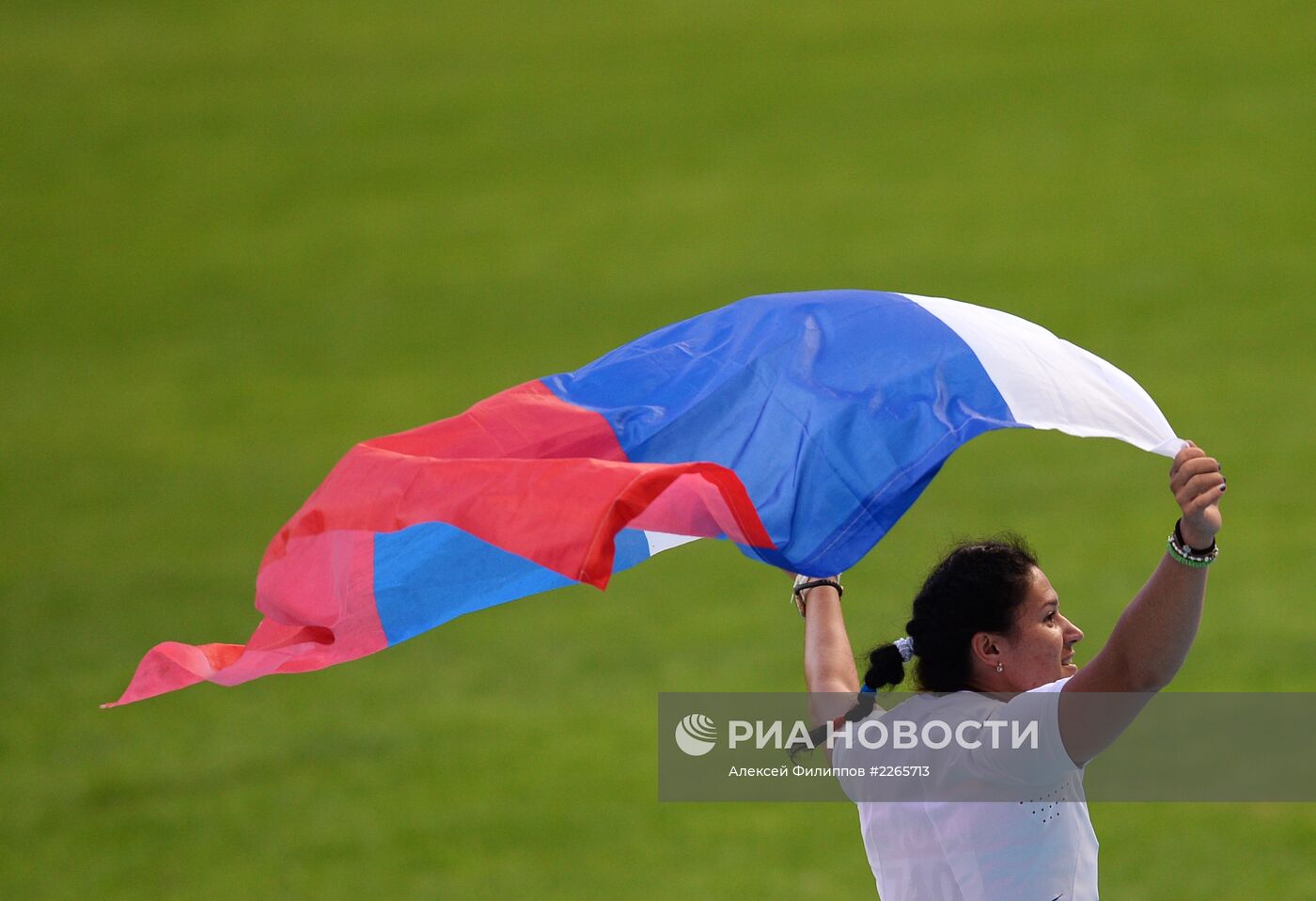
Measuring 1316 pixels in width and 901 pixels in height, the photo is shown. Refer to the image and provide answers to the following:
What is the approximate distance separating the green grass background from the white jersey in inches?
238

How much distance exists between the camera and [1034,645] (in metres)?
3.27

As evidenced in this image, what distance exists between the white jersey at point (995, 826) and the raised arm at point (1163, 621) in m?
0.13

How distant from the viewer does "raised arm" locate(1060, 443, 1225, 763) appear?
9.30ft

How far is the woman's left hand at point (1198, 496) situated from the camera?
2814 millimetres

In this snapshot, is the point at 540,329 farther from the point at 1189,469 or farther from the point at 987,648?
the point at 1189,469

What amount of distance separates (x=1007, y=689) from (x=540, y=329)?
49.1 feet

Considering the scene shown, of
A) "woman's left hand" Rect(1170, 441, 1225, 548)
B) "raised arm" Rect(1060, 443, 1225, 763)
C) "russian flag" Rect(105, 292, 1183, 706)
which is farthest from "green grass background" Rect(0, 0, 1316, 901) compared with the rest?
"woman's left hand" Rect(1170, 441, 1225, 548)

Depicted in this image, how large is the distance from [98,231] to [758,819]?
45.5ft

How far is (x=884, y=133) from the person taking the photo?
70.7ft

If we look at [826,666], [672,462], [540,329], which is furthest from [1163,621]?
[540,329]

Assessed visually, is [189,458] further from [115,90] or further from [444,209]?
[115,90]

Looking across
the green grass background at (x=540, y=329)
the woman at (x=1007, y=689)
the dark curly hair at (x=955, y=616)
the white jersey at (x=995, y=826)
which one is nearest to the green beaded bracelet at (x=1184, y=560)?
the woman at (x=1007, y=689)

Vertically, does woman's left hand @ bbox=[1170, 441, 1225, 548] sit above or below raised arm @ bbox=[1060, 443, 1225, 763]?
above

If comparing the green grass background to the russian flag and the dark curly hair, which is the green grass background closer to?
the russian flag
